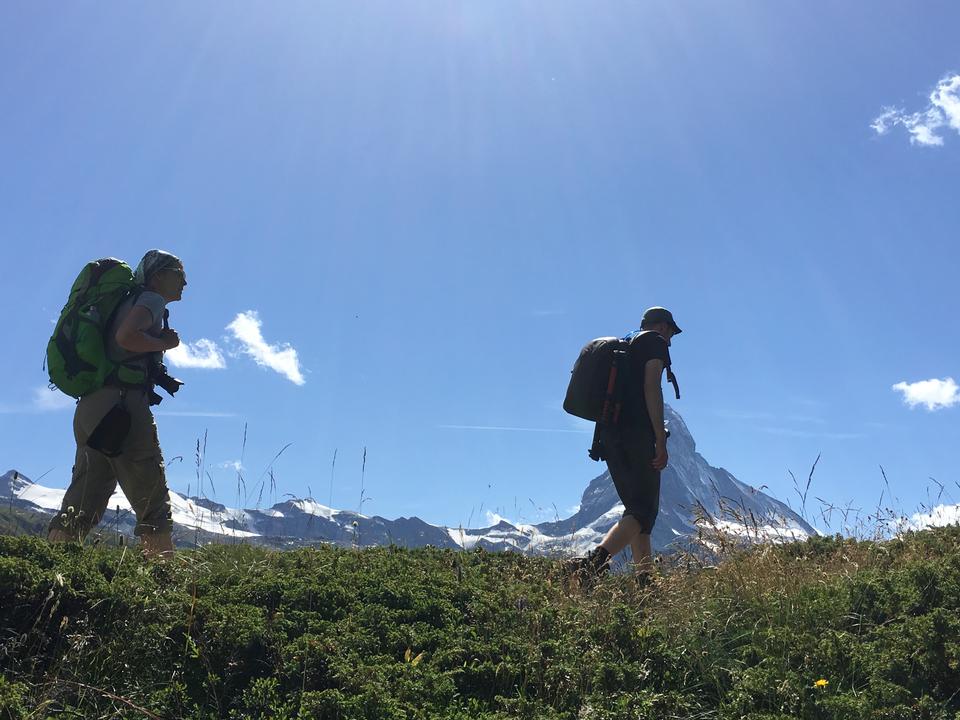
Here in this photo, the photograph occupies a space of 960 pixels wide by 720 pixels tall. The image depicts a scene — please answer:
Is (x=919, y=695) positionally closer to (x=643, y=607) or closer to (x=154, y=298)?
(x=643, y=607)

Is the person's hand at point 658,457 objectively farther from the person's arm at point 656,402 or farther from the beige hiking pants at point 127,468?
the beige hiking pants at point 127,468

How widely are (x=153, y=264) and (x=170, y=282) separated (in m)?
0.20

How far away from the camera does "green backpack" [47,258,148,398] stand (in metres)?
5.90

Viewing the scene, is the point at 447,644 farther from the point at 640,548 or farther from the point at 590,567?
the point at 640,548

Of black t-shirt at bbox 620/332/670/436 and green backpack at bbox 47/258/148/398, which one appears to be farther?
black t-shirt at bbox 620/332/670/436

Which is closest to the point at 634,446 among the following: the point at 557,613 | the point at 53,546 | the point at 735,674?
the point at 557,613

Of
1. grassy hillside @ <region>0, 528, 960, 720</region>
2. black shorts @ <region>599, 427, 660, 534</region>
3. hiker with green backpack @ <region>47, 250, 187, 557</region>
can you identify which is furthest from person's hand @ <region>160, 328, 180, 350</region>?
black shorts @ <region>599, 427, 660, 534</region>

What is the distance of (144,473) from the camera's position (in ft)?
19.7

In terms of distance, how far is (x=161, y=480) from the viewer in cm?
610

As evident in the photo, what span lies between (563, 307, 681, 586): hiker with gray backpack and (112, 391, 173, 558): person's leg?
3926 millimetres

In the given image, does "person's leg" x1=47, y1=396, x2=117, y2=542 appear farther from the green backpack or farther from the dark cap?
the dark cap

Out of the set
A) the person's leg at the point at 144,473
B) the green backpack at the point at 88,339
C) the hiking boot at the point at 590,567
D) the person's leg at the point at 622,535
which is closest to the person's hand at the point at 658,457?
the person's leg at the point at 622,535

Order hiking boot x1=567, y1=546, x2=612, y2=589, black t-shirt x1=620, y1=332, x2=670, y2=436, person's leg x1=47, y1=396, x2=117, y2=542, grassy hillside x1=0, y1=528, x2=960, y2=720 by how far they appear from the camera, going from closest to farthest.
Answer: grassy hillside x1=0, y1=528, x2=960, y2=720 → person's leg x1=47, y1=396, x2=117, y2=542 → hiking boot x1=567, y1=546, x2=612, y2=589 → black t-shirt x1=620, y1=332, x2=670, y2=436

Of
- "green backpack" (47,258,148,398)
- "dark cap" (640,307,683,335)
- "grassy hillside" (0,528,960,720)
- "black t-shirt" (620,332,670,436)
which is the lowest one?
"grassy hillside" (0,528,960,720)
